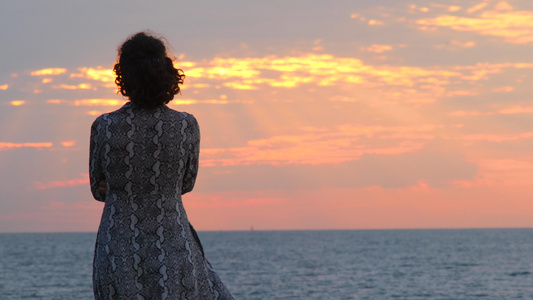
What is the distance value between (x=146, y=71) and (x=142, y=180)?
536 millimetres

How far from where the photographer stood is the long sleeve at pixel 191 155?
3773 millimetres

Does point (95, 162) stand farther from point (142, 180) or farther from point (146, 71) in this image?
point (146, 71)

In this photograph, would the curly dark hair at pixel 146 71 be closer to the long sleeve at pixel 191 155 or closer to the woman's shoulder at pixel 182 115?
the woman's shoulder at pixel 182 115

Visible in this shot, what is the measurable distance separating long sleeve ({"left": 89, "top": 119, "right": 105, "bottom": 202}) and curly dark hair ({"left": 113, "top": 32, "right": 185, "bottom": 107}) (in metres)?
0.26

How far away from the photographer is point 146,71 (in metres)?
3.62

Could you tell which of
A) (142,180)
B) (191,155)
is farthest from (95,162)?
(191,155)

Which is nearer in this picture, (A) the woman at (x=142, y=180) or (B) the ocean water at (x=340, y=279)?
(A) the woman at (x=142, y=180)

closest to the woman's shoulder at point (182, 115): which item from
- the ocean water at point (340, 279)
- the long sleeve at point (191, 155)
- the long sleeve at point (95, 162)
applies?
the long sleeve at point (191, 155)

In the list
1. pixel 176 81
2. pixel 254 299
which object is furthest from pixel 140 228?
pixel 254 299

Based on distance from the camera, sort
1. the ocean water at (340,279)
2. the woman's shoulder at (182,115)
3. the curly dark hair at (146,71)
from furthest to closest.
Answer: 1. the ocean water at (340,279)
2. the woman's shoulder at (182,115)
3. the curly dark hair at (146,71)

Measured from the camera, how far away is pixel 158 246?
3.70 meters

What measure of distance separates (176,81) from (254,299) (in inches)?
1722

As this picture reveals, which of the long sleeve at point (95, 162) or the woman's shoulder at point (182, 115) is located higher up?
the woman's shoulder at point (182, 115)

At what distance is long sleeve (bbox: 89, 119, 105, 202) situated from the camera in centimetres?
372
